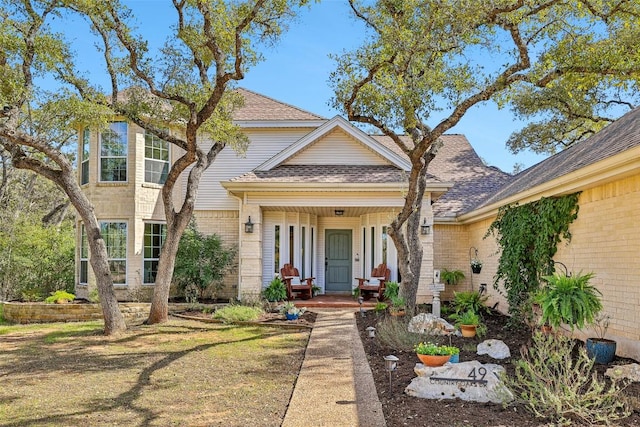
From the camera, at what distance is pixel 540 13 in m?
8.13

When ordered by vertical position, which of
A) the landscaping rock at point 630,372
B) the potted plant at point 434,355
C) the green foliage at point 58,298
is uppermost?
the potted plant at point 434,355

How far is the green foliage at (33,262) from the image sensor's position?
14523 mm

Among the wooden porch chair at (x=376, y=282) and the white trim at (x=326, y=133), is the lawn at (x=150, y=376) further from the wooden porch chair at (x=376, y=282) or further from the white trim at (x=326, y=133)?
the white trim at (x=326, y=133)

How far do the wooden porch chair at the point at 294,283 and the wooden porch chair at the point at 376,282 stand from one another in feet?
4.95

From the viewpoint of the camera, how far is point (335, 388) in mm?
5793

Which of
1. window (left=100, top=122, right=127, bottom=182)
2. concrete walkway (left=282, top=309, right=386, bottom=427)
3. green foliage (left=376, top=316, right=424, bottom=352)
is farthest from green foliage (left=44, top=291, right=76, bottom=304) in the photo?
green foliage (left=376, top=316, right=424, bottom=352)

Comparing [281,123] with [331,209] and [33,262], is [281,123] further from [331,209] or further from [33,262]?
[33,262]

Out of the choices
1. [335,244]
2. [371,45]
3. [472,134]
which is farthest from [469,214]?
[472,134]

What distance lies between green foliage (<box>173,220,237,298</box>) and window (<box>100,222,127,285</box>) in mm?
1610

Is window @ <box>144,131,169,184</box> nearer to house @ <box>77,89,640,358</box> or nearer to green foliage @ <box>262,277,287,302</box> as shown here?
house @ <box>77,89,640,358</box>

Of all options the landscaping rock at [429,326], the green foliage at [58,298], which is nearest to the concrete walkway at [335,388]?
the landscaping rock at [429,326]

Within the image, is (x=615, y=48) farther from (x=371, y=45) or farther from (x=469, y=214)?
(x=469, y=214)

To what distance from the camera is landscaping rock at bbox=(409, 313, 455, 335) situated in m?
8.99

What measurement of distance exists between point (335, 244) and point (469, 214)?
190 inches
